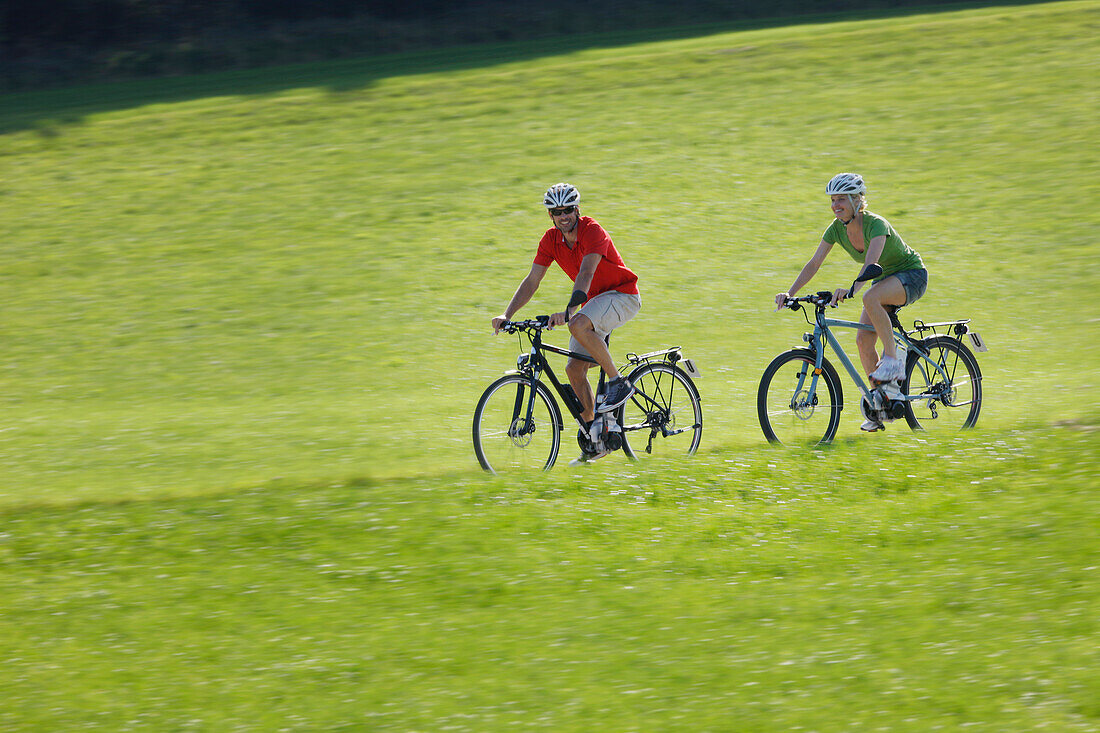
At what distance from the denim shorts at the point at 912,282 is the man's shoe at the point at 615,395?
244 centimetres

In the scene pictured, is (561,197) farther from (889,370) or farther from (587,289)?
(889,370)

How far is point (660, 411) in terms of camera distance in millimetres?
9516

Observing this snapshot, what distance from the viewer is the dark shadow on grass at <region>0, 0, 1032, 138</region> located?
80.6ft

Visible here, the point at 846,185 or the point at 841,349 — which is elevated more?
the point at 846,185

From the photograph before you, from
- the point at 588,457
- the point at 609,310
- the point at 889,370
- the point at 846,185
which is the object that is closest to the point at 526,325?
the point at 609,310

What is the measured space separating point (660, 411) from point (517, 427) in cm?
131

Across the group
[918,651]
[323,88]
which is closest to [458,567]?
[918,651]

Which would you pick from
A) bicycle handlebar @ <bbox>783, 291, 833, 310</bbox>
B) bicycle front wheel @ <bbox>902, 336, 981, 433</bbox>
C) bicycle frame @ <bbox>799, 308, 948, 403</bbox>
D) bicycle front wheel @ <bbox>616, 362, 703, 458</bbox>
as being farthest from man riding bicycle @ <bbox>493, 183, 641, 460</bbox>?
bicycle front wheel @ <bbox>902, 336, 981, 433</bbox>

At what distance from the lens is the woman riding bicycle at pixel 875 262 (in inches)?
362

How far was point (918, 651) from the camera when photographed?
18.8 ft

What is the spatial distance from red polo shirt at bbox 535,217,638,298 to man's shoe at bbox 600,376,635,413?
72 centimetres

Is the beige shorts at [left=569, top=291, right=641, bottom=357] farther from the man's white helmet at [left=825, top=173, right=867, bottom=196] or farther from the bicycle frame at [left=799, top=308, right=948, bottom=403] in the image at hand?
the man's white helmet at [left=825, top=173, right=867, bottom=196]

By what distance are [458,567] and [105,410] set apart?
6945 millimetres

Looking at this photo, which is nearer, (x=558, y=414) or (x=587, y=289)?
(x=587, y=289)
